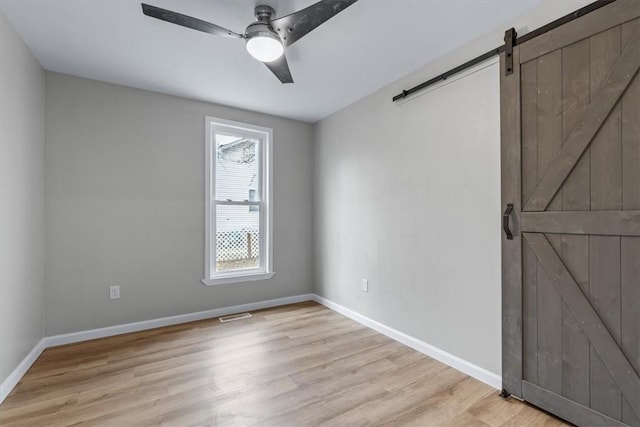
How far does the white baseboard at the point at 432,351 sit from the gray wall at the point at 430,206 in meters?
0.04

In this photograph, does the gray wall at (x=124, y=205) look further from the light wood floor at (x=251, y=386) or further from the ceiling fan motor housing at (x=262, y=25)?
the ceiling fan motor housing at (x=262, y=25)

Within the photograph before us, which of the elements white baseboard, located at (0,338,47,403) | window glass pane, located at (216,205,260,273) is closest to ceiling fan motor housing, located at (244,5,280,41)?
window glass pane, located at (216,205,260,273)

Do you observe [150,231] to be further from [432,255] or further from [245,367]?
[432,255]

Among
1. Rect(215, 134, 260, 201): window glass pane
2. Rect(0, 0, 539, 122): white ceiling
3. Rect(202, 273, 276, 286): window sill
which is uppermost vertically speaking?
Rect(0, 0, 539, 122): white ceiling

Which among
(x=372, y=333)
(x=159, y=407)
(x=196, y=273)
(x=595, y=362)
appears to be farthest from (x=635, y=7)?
(x=196, y=273)

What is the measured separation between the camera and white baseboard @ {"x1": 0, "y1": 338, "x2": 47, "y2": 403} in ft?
6.65

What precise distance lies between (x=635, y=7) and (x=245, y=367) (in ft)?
10.7

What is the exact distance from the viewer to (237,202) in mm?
3904

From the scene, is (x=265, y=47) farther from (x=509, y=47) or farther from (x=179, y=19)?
(x=509, y=47)

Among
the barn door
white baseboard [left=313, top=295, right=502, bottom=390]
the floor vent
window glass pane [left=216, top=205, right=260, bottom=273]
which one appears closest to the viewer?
the barn door

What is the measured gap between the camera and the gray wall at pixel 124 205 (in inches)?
114

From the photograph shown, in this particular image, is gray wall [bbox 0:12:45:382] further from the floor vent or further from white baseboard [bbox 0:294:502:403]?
the floor vent

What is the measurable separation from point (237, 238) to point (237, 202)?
460mm

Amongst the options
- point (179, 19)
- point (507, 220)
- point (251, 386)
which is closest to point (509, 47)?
point (507, 220)
